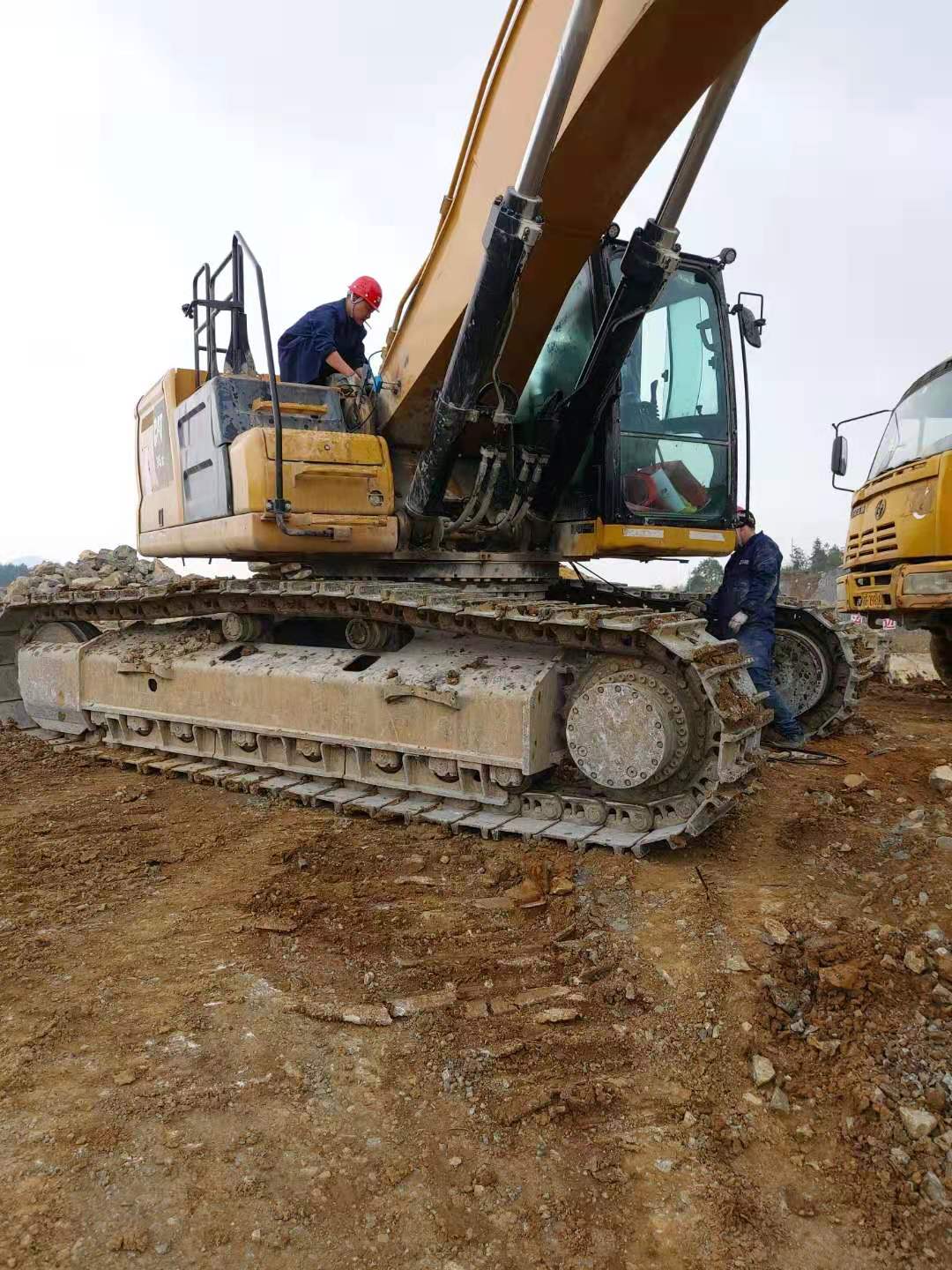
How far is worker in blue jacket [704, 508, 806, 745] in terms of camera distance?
662 cm

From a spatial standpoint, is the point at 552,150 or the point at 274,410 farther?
the point at 274,410

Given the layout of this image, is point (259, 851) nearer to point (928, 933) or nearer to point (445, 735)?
point (445, 735)

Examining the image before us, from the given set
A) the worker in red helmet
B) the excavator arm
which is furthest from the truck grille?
the worker in red helmet

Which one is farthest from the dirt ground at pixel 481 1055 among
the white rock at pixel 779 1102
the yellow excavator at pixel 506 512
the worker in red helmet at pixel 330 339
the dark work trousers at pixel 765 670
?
the worker in red helmet at pixel 330 339

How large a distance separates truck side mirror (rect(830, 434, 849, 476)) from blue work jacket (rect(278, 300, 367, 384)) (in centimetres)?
560

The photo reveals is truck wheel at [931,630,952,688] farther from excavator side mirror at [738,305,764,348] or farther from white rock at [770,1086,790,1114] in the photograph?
white rock at [770,1086,790,1114]

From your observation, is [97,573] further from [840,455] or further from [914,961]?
[914,961]

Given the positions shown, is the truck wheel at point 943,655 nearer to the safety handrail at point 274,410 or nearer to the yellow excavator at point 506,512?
the yellow excavator at point 506,512

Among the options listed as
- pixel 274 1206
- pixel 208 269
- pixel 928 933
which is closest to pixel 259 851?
pixel 274 1206

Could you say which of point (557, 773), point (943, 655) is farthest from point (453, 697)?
point (943, 655)

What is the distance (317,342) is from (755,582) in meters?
3.49

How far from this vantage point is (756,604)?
21.8 feet

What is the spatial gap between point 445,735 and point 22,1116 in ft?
9.32

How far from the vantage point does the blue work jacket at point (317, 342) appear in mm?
6016
